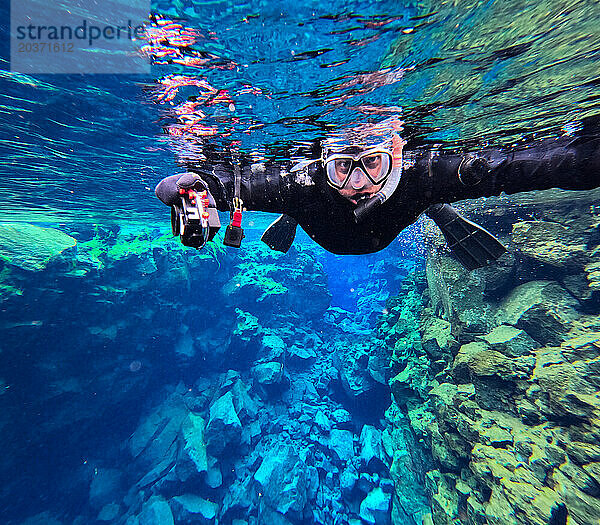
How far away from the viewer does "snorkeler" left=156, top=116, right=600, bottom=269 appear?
2.25m

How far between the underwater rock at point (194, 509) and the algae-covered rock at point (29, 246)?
12959mm

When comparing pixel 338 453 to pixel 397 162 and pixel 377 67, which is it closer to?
pixel 397 162

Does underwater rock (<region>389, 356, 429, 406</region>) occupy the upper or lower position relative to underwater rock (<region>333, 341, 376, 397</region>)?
upper

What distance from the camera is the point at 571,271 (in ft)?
25.6

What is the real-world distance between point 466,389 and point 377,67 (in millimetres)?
9316

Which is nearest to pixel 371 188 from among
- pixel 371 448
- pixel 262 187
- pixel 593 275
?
pixel 262 187

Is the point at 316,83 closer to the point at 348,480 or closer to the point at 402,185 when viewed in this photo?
the point at 402,185

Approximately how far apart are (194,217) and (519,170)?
122 inches

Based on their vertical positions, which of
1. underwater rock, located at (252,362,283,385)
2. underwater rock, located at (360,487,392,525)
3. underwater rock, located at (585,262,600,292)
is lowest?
underwater rock, located at (360,487,392,525)

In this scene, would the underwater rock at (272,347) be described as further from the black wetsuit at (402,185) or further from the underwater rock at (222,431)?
the black wetsuit at (402,185)

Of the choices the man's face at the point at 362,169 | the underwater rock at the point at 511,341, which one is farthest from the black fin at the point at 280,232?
the underwater rock at the point at 511,341

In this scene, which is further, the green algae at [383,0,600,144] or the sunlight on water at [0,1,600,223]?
the sunlight on water at [0,1,600,223]

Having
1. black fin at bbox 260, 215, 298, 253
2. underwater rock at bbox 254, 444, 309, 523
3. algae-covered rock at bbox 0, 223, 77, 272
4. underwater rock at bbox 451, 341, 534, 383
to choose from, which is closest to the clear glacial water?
algae-covered rock at bbox 0, 223, 77, 272

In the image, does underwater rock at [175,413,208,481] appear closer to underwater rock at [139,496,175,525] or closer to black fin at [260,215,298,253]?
underwater rock at [139,496,175,525]
